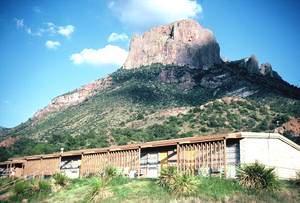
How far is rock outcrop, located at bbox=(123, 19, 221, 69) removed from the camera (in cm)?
14562

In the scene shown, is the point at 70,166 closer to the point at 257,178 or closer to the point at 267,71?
Answer: the point at 257,178

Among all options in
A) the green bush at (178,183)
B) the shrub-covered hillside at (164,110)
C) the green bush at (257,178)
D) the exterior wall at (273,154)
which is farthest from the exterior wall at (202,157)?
the shrub-covered hillside at (164,110)

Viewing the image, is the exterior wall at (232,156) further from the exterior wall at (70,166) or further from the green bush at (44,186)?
the exterior wall at (70,166)

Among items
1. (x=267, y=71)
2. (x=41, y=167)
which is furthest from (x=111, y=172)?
(x=267, y=71)

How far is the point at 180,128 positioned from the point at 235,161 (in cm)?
4910

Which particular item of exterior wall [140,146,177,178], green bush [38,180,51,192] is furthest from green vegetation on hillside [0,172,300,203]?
exterior wall [140,146,177,178]

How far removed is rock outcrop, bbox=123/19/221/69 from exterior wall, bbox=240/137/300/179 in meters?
109

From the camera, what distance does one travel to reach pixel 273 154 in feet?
98.9

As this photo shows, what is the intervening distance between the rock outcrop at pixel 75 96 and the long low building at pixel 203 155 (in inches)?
3548

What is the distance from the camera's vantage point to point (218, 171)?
28.6 meters

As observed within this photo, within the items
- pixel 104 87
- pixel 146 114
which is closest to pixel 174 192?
pixel 146 114

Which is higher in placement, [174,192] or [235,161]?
[235,161]

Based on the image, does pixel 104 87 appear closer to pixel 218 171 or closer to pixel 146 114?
pixel 146 114

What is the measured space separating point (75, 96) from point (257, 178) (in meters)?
120
